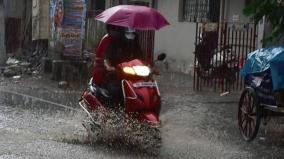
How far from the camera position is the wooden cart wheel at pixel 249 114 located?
322 inches

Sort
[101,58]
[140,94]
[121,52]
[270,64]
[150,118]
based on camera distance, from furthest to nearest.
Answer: [121,52], [101,58], [270,64], [140,94], [150,118]

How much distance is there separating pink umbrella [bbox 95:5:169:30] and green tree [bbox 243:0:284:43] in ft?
4.08

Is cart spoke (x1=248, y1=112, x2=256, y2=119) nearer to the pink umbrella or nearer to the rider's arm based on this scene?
the pink umbrella

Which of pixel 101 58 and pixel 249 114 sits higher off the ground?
pixel 101 58

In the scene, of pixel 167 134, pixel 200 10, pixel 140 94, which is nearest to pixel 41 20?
pixel 200 10

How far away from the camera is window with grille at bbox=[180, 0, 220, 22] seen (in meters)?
16.5

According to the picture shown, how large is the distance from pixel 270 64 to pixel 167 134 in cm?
208

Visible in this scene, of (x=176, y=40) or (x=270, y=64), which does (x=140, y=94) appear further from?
(x=176, y=40)

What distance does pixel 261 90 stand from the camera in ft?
26.8

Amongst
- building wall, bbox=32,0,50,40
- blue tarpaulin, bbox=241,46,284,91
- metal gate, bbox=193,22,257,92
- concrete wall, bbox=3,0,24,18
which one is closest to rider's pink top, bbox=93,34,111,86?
blue tarpaulin, bbox=241,46,284,91

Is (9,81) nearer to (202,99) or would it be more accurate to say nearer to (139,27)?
(202,99)

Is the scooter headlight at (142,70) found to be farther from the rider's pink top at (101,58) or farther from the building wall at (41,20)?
the building wall at (41,20)

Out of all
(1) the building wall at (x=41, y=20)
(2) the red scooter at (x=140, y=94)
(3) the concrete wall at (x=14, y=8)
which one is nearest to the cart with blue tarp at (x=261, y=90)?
(2) the red scooter at (x=140, y=94)

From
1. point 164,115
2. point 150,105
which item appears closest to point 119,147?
point 150,105
